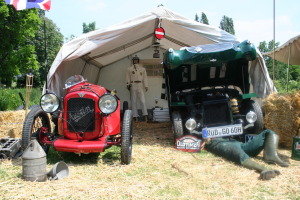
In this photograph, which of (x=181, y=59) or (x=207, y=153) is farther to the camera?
(x=181, y=59)

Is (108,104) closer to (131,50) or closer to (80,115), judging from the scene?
(80,115)

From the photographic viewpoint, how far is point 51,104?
4.49 metres

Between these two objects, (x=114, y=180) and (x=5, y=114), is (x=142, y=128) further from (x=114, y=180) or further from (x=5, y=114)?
(x=114, y=180)

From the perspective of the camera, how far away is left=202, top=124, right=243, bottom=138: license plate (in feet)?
17.4

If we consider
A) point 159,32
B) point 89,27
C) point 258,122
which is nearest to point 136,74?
point 159,32

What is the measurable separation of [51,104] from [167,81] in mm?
2858

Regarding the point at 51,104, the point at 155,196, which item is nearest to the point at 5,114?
the point at 51,104

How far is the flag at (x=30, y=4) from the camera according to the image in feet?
22.6

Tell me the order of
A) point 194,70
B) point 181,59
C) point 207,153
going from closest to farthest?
point 207,153 → point 181,59 → point 194,70

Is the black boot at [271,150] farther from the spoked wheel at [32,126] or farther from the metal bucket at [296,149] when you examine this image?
the spoked wheel at [32,126]

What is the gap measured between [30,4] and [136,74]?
386 cm

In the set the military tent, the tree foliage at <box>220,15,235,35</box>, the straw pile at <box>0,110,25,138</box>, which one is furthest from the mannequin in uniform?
the tree foliage at <box>220,15,235,35</box>

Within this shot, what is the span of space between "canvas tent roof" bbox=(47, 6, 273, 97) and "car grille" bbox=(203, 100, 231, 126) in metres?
1.77

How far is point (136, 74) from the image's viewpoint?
9.88 m
